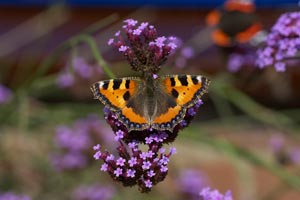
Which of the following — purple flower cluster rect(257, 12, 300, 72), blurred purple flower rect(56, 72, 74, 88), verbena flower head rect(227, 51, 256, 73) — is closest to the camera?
purple flower cluster rect(257, 12, 300, 72)

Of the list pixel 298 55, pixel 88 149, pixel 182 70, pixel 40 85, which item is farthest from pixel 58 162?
pixel 298 55

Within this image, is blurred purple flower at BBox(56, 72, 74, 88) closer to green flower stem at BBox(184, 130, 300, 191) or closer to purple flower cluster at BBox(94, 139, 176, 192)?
green flower stem at BBox(184, 130, 300, 191)

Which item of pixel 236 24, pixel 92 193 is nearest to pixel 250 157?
pixel 236 24

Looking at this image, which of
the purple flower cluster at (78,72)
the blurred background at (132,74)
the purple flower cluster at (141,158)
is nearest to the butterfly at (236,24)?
the blurred background at (132,74)

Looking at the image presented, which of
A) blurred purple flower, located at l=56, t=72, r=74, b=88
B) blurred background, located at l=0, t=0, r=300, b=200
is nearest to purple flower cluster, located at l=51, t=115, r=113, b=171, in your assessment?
blurred background, located at l=0, t=0, r=300, b=200

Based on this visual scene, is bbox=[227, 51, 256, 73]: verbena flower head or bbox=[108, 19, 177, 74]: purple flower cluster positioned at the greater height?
bbox=[227, 51, 256, 73]: verbena flower head

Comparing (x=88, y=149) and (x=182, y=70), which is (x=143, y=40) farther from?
(x=88, y=149)

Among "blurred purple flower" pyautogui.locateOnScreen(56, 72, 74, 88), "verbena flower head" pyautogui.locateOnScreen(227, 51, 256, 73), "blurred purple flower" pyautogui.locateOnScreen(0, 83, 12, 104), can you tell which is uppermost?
"blurred purple flower" pyautogui.locateOnScreen(0, 83, 12, 104)

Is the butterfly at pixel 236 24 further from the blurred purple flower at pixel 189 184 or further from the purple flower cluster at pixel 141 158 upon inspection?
the purple flower cluster at pixel 141 158
